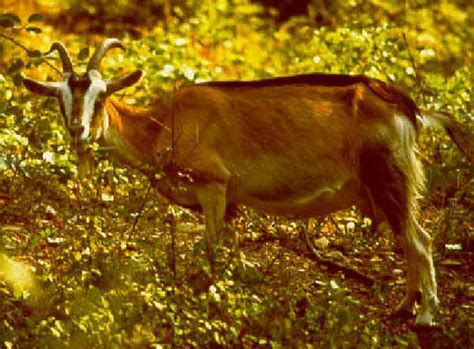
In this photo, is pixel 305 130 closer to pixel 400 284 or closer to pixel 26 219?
pixel 400 284

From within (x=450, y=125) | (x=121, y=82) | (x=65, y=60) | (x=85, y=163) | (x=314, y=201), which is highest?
(x=65, y=60)

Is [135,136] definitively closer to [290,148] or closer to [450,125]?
[290,148]

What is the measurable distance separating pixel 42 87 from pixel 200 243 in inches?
80.6

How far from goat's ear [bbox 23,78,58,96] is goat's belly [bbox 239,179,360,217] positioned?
1531 millimetres

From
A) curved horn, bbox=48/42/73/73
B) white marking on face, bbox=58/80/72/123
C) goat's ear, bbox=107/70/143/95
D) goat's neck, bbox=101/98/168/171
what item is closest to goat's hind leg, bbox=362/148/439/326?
goat's neck, bbox=101/98/168/171

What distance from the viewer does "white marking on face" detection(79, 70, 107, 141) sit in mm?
8477

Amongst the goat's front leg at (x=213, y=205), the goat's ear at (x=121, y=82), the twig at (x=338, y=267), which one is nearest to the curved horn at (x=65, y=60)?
the goat's ear at (x=121, y=82)

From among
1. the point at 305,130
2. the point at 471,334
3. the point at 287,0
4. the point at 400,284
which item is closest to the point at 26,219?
the point at 305,130

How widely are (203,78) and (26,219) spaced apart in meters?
3.80

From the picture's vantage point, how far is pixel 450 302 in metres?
8.48

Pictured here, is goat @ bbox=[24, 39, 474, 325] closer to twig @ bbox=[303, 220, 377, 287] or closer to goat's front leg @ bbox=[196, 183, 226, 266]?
goat's front leg @ bbox=[196, 183, 226, 266]

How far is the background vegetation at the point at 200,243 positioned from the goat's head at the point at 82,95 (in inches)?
8.7

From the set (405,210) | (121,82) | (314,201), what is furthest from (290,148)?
(121,82)

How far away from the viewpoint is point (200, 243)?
7.44 metres
